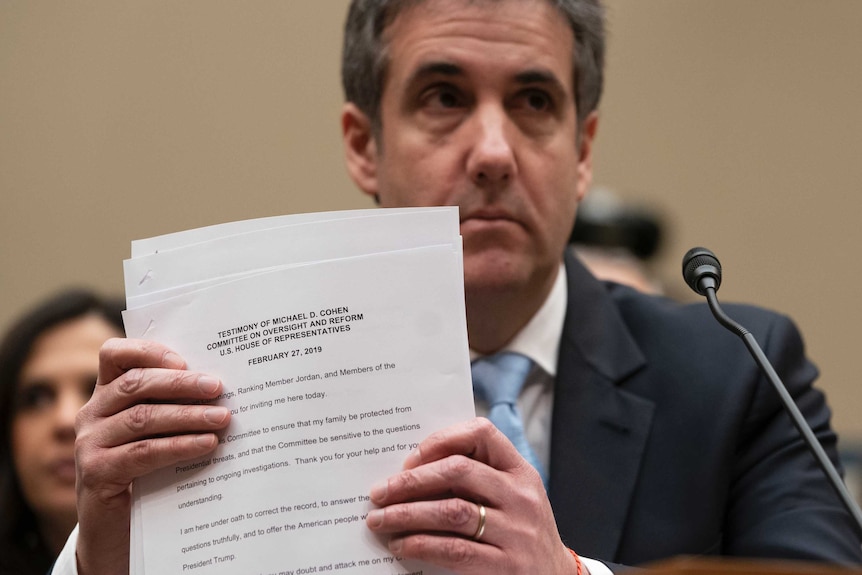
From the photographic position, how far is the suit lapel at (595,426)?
7.02ft

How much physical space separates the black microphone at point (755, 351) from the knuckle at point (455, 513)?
485mm

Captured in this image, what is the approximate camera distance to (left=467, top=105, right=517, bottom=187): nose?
7.10 ft

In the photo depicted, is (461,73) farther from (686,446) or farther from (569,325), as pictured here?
(686,446)

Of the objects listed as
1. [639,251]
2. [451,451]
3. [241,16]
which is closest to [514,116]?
[451,451]

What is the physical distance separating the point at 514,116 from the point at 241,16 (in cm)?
319

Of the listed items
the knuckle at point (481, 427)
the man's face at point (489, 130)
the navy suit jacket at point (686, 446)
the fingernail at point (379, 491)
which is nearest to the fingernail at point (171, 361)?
the fingernail at point (379, 491)

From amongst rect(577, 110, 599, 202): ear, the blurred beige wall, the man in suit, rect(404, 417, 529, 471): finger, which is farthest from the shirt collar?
the blurred beige wall

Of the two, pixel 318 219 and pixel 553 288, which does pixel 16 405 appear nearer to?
pixel 553 288

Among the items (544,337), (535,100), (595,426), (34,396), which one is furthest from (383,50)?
(34,396)

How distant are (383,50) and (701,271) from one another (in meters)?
1.08

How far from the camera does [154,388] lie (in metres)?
1.58

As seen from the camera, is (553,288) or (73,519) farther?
(73,519)

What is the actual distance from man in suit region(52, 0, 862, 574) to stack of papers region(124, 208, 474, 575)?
2.19 feet

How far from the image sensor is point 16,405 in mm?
3385
